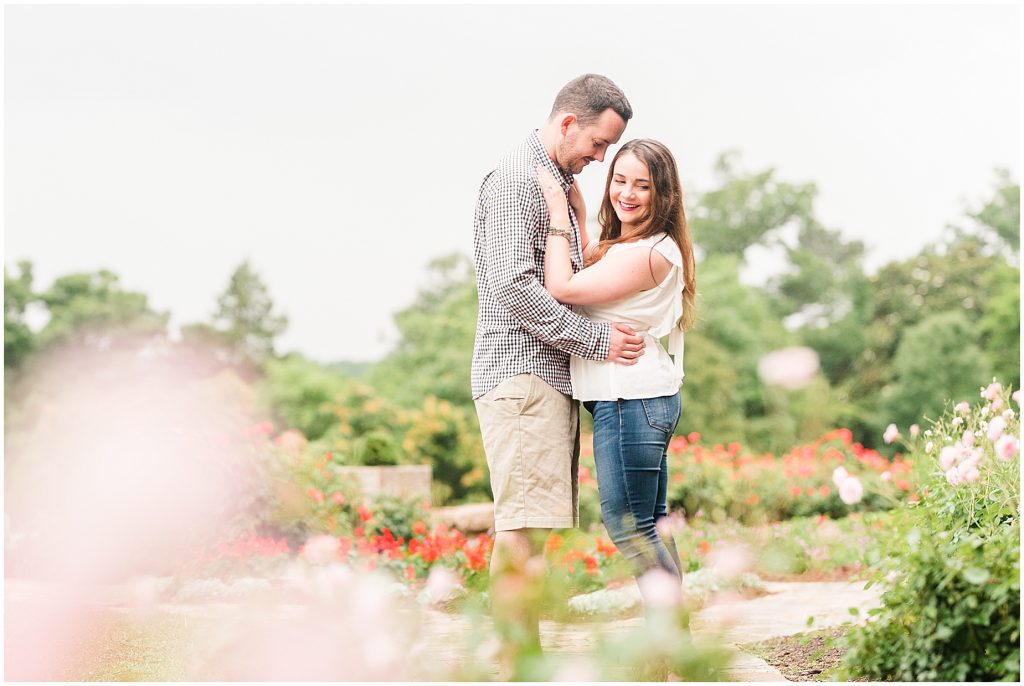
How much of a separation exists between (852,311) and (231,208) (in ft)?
51.1

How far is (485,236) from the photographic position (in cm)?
294

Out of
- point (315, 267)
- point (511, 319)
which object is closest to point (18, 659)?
point (511, 319)

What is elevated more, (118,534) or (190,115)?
(190,115)

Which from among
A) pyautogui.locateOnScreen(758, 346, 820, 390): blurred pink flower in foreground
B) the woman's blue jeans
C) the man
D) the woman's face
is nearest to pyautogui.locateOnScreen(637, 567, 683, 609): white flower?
the woman's blue jeans

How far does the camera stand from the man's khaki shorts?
271cm

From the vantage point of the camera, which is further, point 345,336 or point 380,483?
point 345,336

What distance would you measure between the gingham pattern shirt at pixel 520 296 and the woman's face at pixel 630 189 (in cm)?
17

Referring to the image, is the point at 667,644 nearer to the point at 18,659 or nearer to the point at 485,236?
the point at 485,236

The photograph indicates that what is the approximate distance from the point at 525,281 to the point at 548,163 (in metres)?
0.43

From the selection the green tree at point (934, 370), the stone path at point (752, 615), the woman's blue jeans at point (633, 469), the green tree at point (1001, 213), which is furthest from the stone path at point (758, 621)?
the green tree at point (1001, 213)

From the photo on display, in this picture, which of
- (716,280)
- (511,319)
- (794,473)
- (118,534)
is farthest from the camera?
(716,280)

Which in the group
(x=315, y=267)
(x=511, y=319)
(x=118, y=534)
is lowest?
Answer: (x=118, y=534)

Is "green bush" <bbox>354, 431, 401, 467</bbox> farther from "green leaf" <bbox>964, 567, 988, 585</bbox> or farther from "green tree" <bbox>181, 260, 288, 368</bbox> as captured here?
"green tree" <bbox>181, 260, 288, 368</bbox>

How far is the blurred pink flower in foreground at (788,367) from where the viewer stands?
56.3ft
